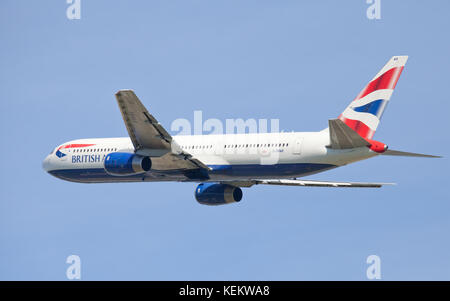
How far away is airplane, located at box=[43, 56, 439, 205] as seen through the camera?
53.7 m

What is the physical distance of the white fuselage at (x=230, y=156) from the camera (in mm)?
55094

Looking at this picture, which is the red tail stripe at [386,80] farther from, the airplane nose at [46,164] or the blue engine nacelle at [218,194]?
the airplane nose at [46,164]

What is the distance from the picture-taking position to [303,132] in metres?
56.7

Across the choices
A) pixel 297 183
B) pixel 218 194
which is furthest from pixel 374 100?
pixel 218 194

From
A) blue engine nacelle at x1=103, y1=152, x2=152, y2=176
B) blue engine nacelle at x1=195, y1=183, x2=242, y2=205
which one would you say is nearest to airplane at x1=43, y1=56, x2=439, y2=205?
blue engine nacelle at x1=103, y1=152, x2=152, y2=176

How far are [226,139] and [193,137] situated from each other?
2782mm

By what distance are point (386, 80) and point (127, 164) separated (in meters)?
15.4

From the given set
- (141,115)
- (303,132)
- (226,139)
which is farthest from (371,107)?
(141,115)

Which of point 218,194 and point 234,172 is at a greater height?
point 218,194

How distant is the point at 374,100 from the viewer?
55.4 m

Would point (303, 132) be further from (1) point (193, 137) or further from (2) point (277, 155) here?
(1) point (193, 137)

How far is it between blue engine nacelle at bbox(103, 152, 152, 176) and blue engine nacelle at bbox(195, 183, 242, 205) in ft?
24.8

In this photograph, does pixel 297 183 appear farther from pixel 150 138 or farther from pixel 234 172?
pixel 150 138
